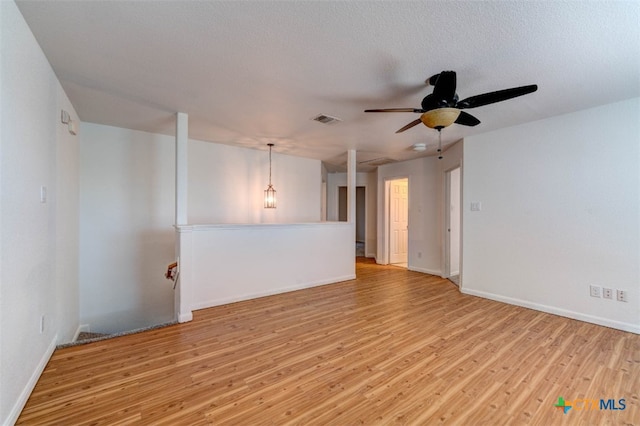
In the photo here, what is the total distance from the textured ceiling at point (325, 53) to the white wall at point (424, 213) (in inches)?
89.8

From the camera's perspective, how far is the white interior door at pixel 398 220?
6609mm

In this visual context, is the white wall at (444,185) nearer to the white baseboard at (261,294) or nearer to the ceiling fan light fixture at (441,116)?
the white baseboard at (261,294)

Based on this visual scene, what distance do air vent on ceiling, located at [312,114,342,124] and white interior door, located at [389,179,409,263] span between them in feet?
11.7

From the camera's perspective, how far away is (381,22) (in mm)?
1666

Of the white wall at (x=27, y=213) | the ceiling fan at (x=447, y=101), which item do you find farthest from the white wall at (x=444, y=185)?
the white wall at (x=27, y=213)

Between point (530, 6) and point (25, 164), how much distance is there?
319 centimetres

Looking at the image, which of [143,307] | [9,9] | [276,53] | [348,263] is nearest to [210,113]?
[276,53]

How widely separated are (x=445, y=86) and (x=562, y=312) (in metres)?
3.16

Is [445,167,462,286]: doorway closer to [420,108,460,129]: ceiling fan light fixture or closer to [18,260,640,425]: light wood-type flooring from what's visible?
[18,260,640,425]: light wood-type flooring

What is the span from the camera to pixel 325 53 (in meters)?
1.99

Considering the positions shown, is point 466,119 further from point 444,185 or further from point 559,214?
point 444,185

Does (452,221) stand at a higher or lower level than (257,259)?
higher

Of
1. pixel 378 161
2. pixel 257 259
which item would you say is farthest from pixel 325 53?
pixel 378 161

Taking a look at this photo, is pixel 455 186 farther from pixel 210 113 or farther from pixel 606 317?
Result: pixel 210 113
